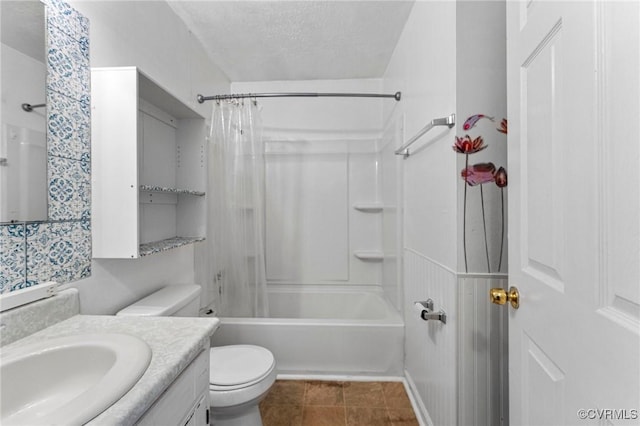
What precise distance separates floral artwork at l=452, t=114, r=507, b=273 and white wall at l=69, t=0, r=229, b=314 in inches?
56.6

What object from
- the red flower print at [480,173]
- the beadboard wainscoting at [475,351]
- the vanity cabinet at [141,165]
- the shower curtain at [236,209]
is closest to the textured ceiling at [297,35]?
the shower curtain at [236,209]

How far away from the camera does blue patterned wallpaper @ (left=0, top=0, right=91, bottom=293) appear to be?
2.84 ft

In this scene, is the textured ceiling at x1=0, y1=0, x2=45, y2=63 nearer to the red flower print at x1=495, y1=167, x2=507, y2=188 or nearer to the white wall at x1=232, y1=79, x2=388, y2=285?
the red flower print at x1=495, y1=167, x2=507, y2=188

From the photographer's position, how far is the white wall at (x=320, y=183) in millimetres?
2619

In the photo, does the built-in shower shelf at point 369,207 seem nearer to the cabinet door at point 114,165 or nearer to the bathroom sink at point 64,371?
the cabinet door at point 114,165

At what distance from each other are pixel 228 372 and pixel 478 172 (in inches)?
56.6

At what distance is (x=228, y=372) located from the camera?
4.35ft

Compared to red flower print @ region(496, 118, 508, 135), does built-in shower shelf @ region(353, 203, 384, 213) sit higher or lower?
lower

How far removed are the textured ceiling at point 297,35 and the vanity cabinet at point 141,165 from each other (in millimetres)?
707

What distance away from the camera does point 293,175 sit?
265 centimetres

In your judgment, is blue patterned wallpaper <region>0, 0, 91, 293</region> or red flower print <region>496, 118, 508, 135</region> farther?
red flower print <region>496, 118, 508, 135</region>

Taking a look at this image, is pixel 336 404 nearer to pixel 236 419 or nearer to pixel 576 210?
pixel 236 419

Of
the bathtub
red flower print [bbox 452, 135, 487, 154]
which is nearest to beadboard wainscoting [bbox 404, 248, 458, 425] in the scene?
the bathtub

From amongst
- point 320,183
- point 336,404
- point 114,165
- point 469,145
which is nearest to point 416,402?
point 336,404
